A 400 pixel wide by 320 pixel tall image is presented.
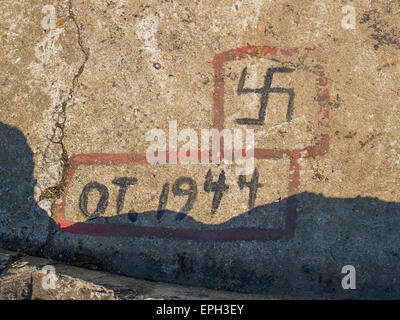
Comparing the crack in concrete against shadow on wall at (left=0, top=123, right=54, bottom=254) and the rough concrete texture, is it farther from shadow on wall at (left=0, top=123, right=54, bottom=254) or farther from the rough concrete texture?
shadow on wall at (left=0, top=123, right=54, bottom=254)

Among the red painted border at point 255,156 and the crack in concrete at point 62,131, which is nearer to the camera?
the red painted border at point 255,156

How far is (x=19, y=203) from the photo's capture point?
10.1 feet

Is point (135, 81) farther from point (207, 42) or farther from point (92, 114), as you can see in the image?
point (207, 42)

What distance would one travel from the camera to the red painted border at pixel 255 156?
9.68 ft

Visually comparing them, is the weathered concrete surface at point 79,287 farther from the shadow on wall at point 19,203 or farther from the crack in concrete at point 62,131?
the crack in concrete at point 62,131

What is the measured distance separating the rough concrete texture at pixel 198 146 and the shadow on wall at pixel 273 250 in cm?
1

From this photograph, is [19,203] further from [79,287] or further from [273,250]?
[273,250]

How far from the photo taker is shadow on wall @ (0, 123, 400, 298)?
2910mm

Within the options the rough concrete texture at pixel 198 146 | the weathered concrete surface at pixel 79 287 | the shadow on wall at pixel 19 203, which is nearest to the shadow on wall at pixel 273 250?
the rough concrete texture at pixel 198 146

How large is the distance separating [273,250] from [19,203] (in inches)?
99.0

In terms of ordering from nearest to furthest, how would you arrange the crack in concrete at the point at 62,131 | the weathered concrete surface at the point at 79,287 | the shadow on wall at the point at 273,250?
the weathered concrete surface at the point at 79,287 → the shadow on wall at the point at 273,250 → the crack in concrete at the point at 62,131

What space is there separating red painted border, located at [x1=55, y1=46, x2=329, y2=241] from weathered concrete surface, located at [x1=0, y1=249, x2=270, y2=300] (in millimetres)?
416

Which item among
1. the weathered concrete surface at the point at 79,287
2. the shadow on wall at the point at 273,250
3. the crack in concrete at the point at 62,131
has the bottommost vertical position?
the weathered concrete surface at the point at 79,287
